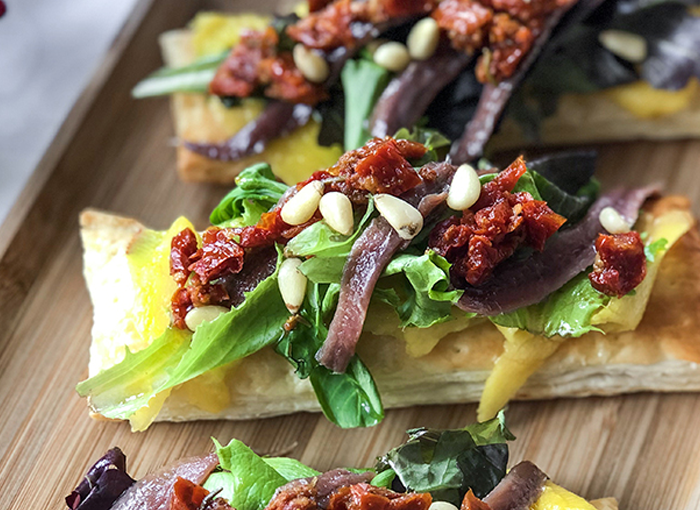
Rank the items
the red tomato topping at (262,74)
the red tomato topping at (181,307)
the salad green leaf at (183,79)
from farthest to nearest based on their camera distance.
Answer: the salad green leaf at (183,79)
the red tomato topping at (262,74)
the red tomato topping at (181,307)

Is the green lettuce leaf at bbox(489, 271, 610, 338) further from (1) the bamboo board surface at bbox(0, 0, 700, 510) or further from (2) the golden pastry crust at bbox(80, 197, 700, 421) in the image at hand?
(1) the bamboo board surface at bbox(0, 0, 700, 510)

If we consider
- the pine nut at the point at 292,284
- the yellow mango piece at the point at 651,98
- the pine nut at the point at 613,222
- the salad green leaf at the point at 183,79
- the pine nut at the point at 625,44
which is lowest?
the yellow mango piece at the point at 651,98

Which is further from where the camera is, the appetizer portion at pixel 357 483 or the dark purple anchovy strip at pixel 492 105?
the dark purple anchovy strip at pixel 492 105

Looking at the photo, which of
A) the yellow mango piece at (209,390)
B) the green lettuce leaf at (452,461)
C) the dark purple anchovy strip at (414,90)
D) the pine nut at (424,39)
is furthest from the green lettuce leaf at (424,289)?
the pine nut at (424,39)

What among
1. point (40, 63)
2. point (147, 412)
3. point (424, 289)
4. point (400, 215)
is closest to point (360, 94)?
point (400, 215)

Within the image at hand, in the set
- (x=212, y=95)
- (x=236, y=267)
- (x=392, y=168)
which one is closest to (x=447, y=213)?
(x=392, y=168)

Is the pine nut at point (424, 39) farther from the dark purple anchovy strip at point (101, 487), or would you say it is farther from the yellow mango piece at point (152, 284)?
the dark purple anchovy strip at point (101, 487)

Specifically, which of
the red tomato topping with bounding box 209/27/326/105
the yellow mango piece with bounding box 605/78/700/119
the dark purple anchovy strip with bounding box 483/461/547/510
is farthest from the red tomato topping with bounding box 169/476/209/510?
the yellow mango piece with bounding box 605/78/700/119

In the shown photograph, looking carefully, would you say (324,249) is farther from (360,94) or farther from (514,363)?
(360,94)
